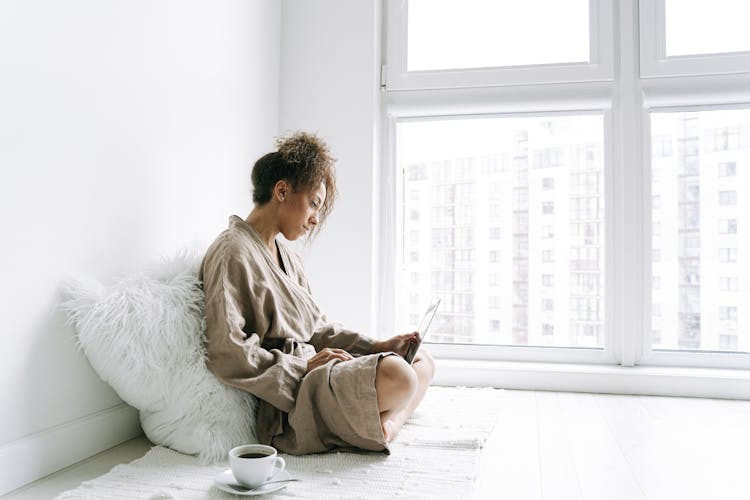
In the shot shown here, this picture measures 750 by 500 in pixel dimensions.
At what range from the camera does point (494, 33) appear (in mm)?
2904

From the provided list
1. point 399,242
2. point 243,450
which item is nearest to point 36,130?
point 243,450

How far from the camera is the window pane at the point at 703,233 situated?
106 inches

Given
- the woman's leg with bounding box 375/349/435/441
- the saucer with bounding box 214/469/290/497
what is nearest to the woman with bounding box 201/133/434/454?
the woman's leg with bounding box 375/349/435/441

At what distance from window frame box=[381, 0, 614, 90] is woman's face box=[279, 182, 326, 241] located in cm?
120

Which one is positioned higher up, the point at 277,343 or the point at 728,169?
the point at 728,169

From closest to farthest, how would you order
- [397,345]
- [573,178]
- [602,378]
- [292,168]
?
[292,168], [397,345], [602,378], [573,178]

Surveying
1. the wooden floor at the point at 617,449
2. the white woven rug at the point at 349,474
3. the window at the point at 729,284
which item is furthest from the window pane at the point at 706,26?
the white woven rug at the point at 349,474

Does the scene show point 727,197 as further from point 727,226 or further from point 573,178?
point 573,178

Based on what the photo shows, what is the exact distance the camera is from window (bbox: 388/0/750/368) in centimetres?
270

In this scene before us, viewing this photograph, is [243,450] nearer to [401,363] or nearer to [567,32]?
[401,363]

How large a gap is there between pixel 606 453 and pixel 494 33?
6.44 feet

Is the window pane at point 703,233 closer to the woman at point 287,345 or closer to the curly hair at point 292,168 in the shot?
the woman at point 287,345

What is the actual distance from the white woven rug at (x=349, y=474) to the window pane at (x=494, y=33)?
1768 mm

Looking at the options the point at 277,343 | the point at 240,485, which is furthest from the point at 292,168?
the point at 240,485
